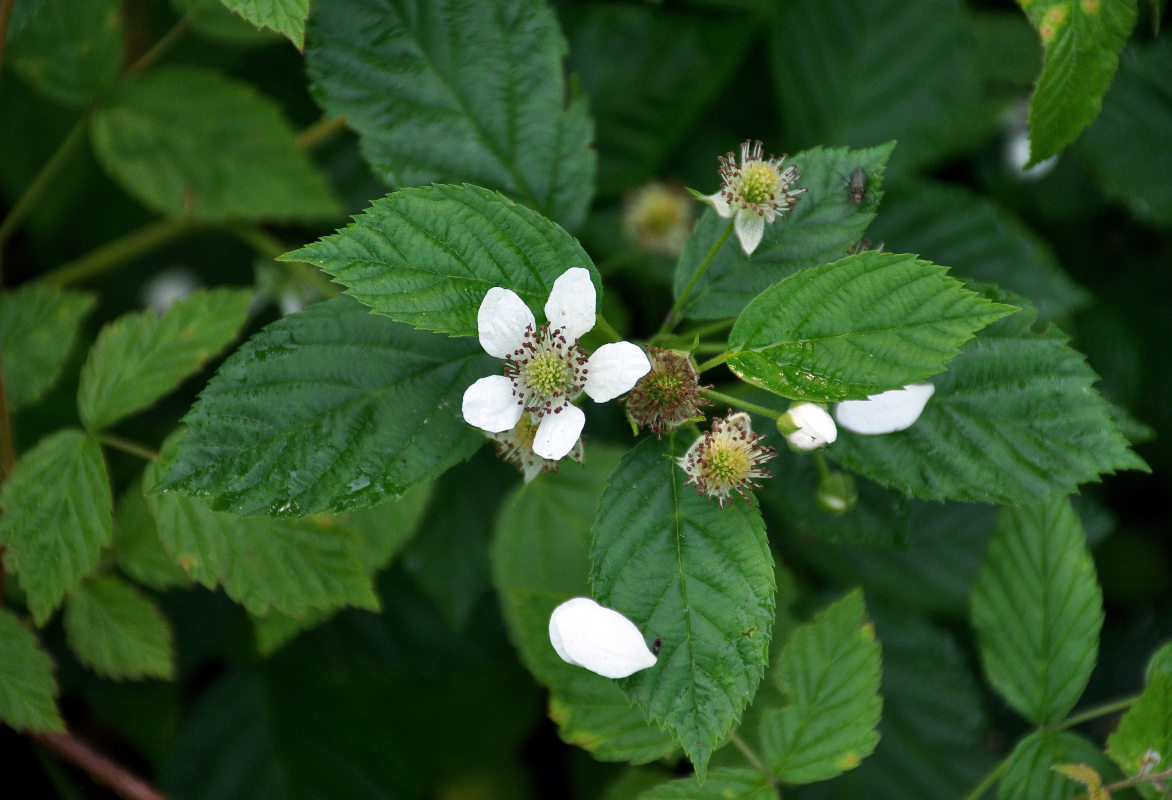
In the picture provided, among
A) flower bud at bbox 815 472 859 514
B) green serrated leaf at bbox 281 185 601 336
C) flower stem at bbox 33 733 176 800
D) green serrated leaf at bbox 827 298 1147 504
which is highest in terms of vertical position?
green serrated leaf at bbox 281 185 601 336

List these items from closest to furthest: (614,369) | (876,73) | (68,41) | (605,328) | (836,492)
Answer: (614,369) < (605,328) < (836,492) < (68,41) < (876,73)

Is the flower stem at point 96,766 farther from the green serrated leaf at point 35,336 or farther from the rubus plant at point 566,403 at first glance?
the green serrated leaf at point 35,336

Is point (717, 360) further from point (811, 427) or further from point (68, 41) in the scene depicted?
point (68, 41)

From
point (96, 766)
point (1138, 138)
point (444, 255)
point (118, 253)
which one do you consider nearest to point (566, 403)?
point (444, 255)

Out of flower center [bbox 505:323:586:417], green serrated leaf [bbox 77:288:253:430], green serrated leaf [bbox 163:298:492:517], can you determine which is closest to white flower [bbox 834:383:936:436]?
flower center [bbox 505:323:586:417]

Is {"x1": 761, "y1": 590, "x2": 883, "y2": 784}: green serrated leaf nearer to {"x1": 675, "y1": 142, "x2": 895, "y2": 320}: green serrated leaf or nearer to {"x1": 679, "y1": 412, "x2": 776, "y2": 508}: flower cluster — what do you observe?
{"x1": 679, "y1": 412, "x2": 776, "y2": 508}: flower cluster

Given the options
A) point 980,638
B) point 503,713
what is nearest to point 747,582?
point 980,638
